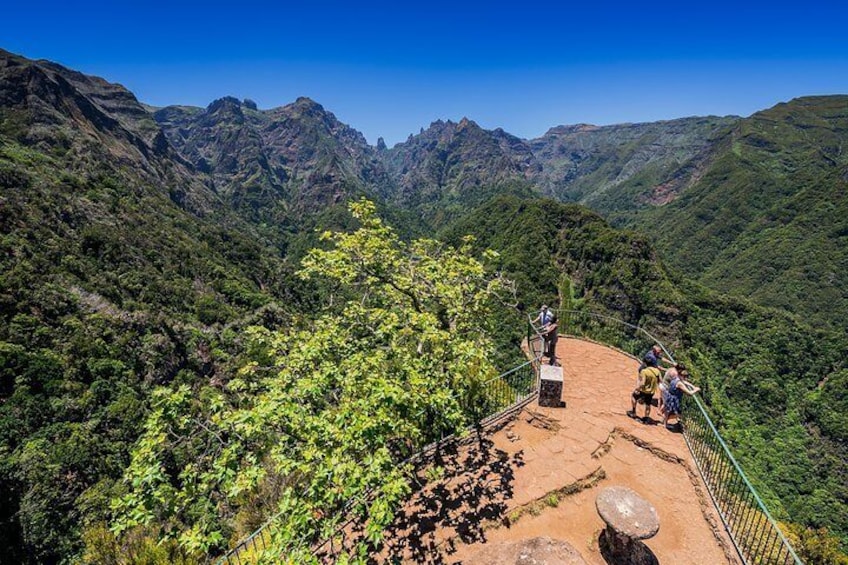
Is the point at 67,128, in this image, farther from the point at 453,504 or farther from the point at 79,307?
the point at 453,504

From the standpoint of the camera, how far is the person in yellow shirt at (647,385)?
1123 cm

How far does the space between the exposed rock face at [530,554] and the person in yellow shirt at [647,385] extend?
240 inches

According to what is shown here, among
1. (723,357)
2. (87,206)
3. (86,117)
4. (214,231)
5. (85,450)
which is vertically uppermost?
(86,117)

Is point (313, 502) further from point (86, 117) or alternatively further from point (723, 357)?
point (86, 117)

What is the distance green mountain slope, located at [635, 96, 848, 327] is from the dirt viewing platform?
129521mm

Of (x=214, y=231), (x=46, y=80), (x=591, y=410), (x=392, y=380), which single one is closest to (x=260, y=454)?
(x=392, y=380)

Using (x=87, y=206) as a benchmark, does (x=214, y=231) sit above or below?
below

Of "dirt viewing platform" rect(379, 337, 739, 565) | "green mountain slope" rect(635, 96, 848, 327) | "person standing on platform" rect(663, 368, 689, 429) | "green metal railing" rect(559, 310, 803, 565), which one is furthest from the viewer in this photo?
"green mountain slope" rect(635, 96, 848, 327)

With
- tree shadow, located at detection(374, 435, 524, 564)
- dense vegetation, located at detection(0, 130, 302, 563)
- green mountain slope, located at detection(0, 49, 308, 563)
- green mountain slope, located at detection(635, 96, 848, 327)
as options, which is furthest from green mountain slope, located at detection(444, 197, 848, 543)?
green mountain slope, located at detection(0, 49, 308, 563)

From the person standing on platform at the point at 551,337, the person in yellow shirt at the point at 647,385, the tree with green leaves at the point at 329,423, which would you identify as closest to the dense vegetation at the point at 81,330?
the tree with green leaves at the point at 329,423

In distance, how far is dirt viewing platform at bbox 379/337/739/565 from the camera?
7.83m

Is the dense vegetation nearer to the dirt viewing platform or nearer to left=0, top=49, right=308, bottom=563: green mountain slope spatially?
left=0, top=49, right=308, bottom=563: green mountain slope

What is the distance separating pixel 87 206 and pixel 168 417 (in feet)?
280

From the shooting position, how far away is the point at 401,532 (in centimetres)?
818
